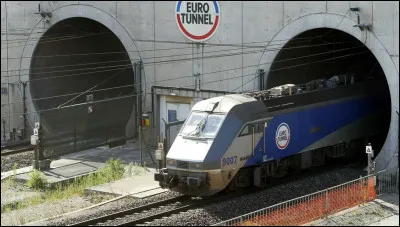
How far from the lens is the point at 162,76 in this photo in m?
33.8

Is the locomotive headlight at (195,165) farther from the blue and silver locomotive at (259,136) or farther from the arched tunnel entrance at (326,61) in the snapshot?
the arched tunnel entrance at (326,61)

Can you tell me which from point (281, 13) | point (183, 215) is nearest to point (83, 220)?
point (183, 215)

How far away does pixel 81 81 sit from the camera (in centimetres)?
4031

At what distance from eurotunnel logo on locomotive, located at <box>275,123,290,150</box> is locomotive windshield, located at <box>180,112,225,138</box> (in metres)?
2.53

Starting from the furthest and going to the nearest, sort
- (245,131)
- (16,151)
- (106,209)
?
(16,151) → (245,131) → (106,209)

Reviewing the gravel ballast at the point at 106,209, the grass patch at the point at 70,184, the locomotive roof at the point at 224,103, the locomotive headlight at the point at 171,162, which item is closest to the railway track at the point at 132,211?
the gravel ballast at the point at 106,209

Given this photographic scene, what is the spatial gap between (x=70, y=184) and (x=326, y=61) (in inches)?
497

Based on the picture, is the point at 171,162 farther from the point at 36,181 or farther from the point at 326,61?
the point at 326,61

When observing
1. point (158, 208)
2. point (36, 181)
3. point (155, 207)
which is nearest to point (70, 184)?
point (36, 181)

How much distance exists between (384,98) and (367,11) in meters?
4.63

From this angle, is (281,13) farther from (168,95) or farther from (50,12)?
(50,12)

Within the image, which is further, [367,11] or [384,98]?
[384,98]

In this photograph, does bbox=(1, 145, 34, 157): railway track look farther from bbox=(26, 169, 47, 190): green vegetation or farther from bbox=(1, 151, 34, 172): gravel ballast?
bbox=(26, 169, 47, 190): green vegetation

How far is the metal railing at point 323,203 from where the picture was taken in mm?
19781
